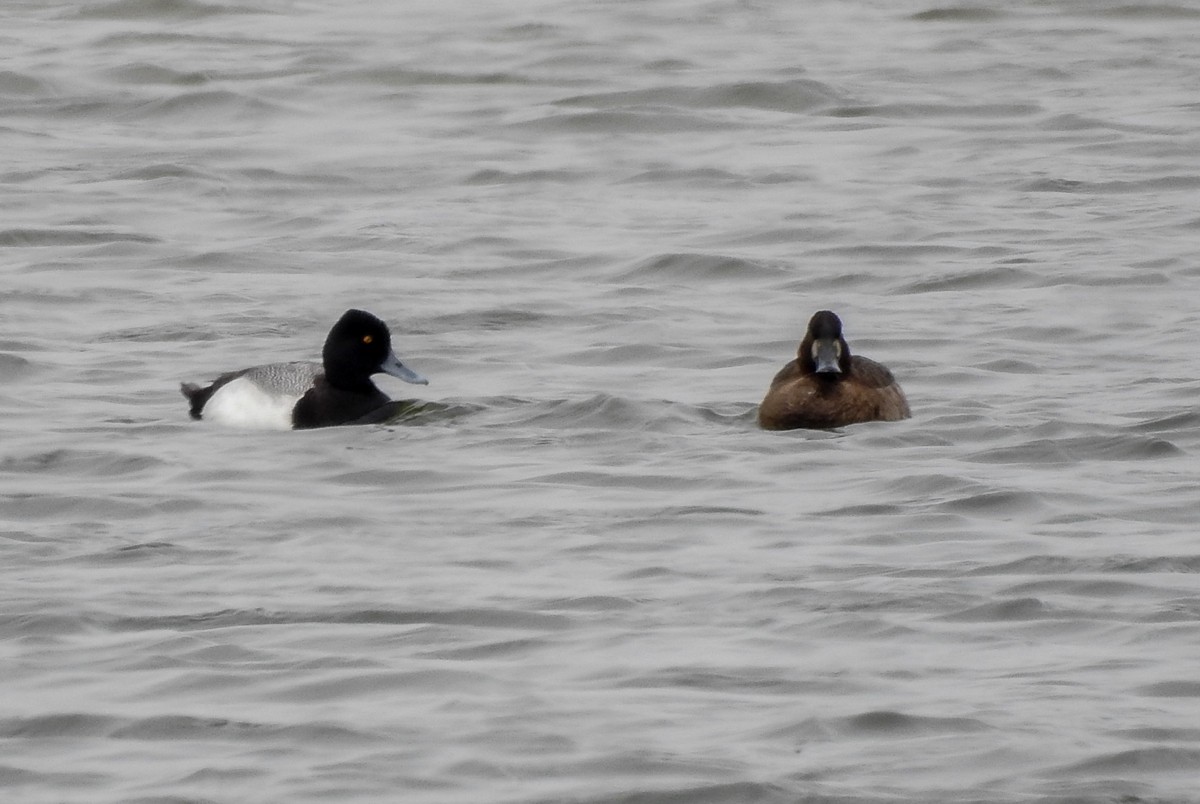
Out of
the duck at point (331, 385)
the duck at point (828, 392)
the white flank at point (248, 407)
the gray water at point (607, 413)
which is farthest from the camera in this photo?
the duck at point (331, 385)

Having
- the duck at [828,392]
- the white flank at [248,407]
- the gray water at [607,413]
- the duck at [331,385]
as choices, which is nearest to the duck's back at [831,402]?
the duck at [828,392]

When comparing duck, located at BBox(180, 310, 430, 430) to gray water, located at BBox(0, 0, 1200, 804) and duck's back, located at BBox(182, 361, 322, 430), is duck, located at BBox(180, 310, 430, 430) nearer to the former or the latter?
duck's back, located at BBox(182, 361, 322, 430)

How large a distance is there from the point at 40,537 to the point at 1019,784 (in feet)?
14.3

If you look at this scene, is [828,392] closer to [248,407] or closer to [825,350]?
[825,350]

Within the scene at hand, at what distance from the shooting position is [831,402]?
12.2 meters

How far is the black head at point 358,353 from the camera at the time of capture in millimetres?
13016

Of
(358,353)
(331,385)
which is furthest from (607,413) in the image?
(331,385)

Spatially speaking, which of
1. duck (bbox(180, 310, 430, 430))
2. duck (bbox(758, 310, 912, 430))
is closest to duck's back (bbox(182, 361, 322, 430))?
duck (bbox(180, 310, 430, 430))

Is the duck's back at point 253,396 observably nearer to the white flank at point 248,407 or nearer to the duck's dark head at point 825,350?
the white flank at point 248,407

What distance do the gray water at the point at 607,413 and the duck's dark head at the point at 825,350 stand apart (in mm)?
328

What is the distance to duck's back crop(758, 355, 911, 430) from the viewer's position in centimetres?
1220

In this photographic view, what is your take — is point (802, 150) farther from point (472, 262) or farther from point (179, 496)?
point (179, 496)

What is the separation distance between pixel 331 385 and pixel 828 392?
2414 millimetres

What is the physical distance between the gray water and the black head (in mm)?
355
